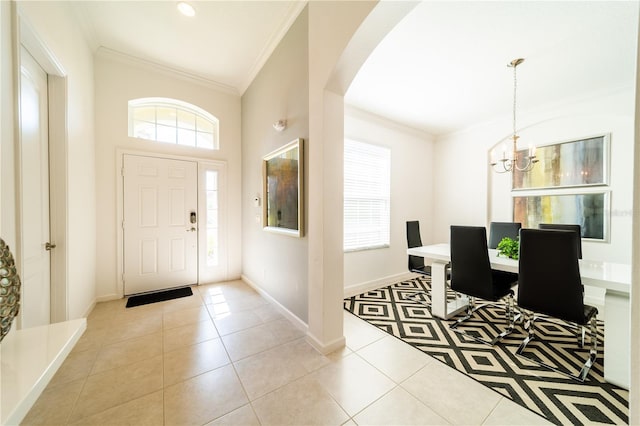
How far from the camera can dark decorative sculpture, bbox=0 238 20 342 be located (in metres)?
0.80

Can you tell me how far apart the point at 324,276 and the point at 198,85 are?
3534 millimetres

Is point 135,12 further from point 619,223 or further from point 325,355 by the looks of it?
point 619,223

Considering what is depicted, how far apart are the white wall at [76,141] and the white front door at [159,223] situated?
0.38 meters

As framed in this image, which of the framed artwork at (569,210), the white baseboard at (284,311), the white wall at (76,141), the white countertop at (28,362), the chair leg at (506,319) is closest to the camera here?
the white countertop at (28,362)

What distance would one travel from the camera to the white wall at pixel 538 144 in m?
2.94

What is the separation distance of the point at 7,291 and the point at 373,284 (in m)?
3.67

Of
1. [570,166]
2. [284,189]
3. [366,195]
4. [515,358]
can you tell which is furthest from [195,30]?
[570,166]

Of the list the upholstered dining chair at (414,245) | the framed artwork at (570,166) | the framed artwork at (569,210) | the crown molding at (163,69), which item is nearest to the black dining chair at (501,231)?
the framed artwork at (569,210)

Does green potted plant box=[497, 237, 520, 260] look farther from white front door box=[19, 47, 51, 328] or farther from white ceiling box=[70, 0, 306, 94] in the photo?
white front door box=[19, 47, 51, 328]

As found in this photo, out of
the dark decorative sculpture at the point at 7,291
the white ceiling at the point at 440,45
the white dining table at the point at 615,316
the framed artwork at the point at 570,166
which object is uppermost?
the white ceiling at the point at 440,45

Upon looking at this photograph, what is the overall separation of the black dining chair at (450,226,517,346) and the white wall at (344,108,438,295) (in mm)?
1419

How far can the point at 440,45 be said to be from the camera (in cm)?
234

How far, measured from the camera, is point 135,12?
2.38 metres

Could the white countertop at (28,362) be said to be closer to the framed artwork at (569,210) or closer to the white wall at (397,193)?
the white wall at (397,193)
